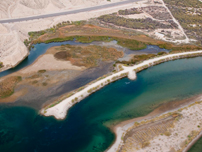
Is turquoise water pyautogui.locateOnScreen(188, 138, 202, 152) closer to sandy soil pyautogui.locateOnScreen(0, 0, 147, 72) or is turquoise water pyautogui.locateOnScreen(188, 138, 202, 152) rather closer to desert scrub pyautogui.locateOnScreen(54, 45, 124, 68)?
desert scrub pyautogui.locateOnScreen(54, 45, 124, 68)

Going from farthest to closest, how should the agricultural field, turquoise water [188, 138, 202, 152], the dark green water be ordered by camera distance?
1. the agricultural field
2. the dark green water
3. turquoise water [188, 138, 202, 152]

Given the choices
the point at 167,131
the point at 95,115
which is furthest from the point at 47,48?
the point at 167,131

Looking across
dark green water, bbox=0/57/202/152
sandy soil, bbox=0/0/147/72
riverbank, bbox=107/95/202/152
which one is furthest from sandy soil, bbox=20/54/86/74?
riverbank, bbox=107/95/202/152

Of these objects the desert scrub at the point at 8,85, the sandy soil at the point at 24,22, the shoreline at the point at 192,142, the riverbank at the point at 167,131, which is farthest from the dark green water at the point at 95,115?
the sandy soil at the point at 24,22

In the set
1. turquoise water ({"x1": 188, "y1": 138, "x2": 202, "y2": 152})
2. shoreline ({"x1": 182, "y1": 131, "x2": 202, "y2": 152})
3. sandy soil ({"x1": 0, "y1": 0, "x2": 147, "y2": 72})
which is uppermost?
sandy soil ({"x1": 0, "y1": 0, "x2": 147, "y2": 72})

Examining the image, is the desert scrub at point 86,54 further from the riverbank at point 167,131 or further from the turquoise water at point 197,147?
the turquoise water at point 197,147

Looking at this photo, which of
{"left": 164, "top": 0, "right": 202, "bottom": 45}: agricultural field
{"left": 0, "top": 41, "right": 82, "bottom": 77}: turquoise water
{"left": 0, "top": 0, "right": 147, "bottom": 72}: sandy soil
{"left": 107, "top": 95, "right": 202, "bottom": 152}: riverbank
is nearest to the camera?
{"left": 107, "top": 95, "right": 202, "bottom": 152}: riverbank

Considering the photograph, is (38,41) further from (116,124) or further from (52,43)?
(116,124)
